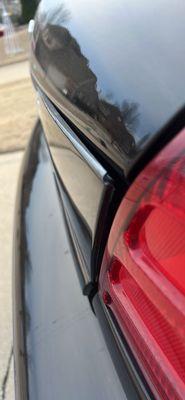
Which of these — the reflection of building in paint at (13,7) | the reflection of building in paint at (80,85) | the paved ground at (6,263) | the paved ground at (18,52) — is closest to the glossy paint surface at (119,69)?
the reflection of building in paint at (80,85)

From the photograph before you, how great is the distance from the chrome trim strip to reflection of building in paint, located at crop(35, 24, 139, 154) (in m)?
0.05

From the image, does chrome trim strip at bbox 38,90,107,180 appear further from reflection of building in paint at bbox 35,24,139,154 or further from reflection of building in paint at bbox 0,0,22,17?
reflection of building in paint at bbox 0,0,22,17

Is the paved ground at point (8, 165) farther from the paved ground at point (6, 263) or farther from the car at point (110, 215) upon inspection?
the car at point (110, 215)

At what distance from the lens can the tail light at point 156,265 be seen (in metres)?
0.88

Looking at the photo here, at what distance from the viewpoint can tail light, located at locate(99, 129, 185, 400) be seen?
88 centimetres

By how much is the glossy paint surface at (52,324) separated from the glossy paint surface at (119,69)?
42cm

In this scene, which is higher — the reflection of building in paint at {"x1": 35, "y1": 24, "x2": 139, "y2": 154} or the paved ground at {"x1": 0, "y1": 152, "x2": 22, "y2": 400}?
the paved ground at {"x1": 0, "y1": 152, "x2": 22, "y2": 400}

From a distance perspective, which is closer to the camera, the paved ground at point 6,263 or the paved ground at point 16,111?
the paved ground at point 6,263

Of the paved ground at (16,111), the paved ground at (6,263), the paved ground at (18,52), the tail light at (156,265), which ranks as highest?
the paved ground at (18,52)

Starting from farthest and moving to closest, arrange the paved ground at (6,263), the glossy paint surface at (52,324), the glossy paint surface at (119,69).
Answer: the paved ground at (6,263)
the glossy paint surface at (52,324)
the glossy paint surface at (119,69)

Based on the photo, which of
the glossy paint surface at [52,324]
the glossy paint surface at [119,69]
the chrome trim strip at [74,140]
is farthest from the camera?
the glossy paint surface at [52,324]

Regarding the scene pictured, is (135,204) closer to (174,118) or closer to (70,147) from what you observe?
(174,118)

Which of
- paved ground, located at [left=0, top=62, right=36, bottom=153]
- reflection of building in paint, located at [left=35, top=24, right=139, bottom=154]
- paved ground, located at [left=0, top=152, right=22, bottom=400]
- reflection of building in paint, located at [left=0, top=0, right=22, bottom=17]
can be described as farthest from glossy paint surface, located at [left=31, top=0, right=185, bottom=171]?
reflection of building in paint, located at [left=0, top=0, right=22, bottom=17]

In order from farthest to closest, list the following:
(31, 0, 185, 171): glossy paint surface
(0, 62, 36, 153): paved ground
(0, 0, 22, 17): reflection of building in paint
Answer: (0, 0, 22, 17): reflection of building in paint → (0, 62, 36, 153): paved ground → (31, 0, 185, 171): glossy paint surface
